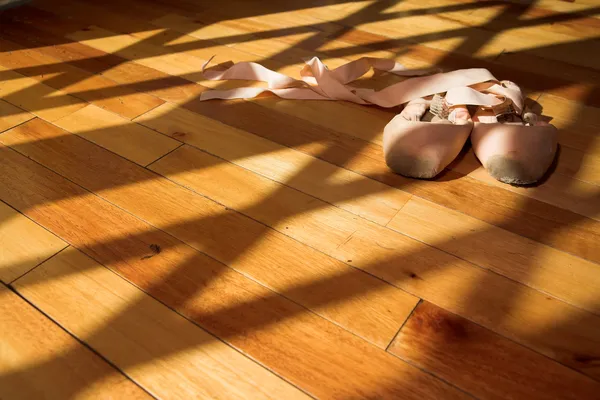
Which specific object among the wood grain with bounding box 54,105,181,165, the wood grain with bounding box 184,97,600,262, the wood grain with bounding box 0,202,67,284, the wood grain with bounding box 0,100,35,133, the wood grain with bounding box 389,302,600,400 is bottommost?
Result: the wood grain with bounding box 389,302,600,400

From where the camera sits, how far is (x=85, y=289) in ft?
3.26

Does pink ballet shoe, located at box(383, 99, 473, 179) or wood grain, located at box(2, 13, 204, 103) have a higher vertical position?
wood grain, located at box(2, 13, 204, 103)

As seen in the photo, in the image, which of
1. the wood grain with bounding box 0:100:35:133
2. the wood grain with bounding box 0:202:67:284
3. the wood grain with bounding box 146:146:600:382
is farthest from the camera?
the wood grain with bounding box 0:100:35:133

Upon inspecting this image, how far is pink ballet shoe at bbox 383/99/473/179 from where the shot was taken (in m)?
1.17

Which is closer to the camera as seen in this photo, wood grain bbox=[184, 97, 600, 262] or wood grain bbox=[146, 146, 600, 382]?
wood grain bbox=[146, 146, 600, 382]

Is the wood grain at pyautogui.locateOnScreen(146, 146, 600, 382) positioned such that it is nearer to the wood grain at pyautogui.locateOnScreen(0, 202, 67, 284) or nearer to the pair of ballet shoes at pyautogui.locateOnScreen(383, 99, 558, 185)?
the pair of ballet shoes at pyautogui.locateOnScreen(383, 99, 558, 185)

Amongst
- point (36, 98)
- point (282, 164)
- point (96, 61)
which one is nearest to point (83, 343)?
point (282, 164)

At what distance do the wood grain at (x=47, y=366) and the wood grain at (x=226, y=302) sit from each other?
0.16 meters

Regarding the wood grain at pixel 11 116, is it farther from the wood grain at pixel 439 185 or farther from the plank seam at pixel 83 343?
the plank seam at pixel 83 343

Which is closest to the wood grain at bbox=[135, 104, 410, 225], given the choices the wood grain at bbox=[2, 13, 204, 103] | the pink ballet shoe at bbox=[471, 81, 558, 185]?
the wood grain at bbox=[2, 13, 204, 103]

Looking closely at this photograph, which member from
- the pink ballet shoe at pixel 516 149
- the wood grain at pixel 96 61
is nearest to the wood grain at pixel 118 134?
the wood grain at pixel 96 61

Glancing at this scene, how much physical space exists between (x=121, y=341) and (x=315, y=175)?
581 mm

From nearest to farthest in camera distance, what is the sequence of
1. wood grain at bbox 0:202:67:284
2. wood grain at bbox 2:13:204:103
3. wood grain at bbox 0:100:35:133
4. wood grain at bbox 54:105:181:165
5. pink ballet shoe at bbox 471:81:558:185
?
wood grain at bbox 0:202:67:284 < pink ballet shoe at bbox 471:81:558:185 < wood grain at bbox 54:105:181:165 < wood grain at bbox 0:100:35:133 < wood grain at bbox 2:13:204:103

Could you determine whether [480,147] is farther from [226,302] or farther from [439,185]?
[226,302]
